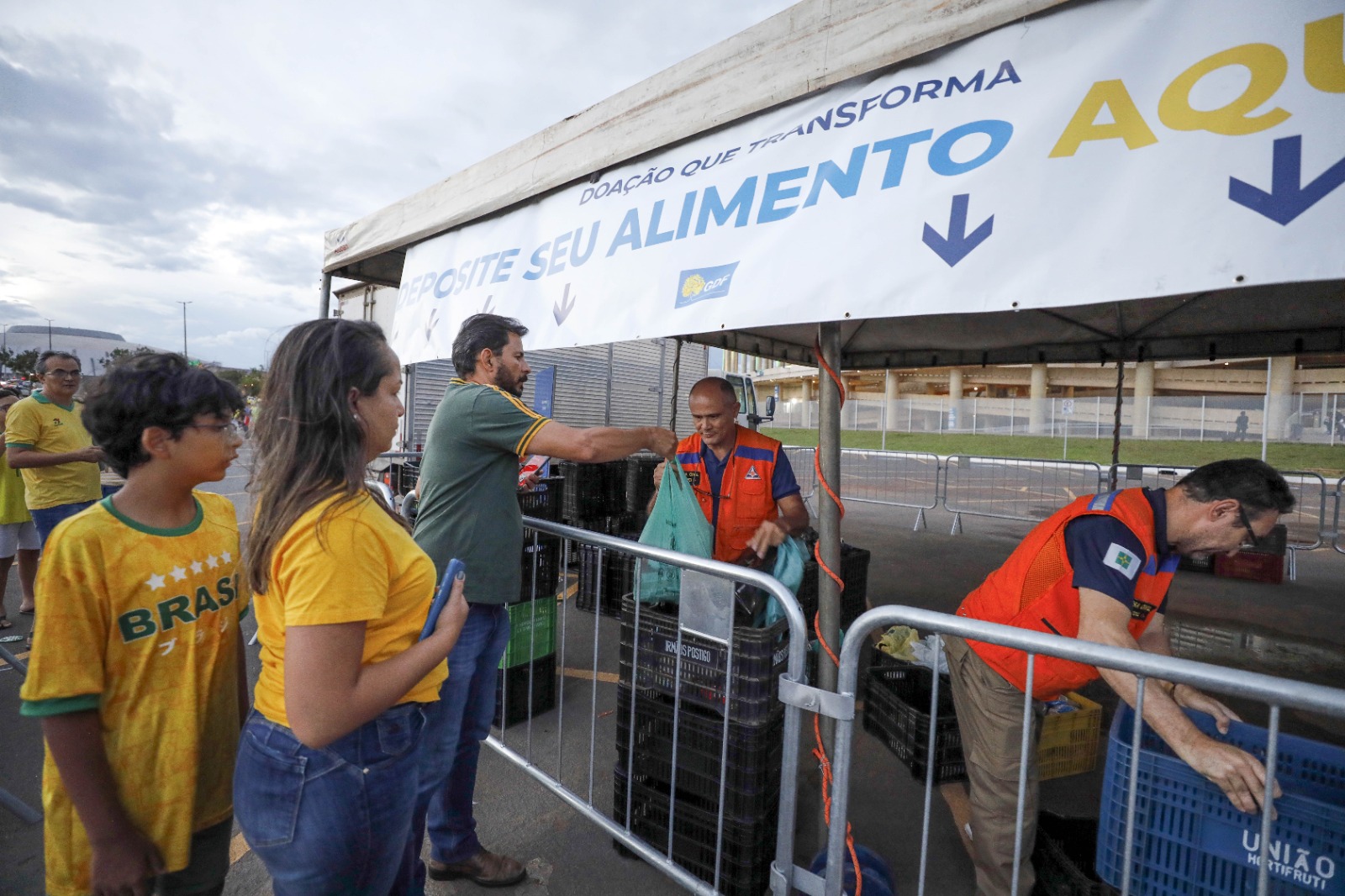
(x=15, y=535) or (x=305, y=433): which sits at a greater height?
(x=305, y=433)

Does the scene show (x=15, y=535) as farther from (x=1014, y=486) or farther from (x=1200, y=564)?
(x=1014, y=486)

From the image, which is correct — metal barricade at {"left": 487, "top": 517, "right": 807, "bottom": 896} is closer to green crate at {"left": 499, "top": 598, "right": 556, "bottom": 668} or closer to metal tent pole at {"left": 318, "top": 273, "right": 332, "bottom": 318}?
green crate at {"left": 499, "top": 598, "right": 556, "bottom": 668}

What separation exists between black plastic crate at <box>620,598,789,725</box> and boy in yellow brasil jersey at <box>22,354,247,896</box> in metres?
1.48

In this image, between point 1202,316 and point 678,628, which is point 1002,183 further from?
point 1202,316

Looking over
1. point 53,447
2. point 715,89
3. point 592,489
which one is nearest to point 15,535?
point 53,447

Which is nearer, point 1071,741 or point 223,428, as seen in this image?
point 223,428

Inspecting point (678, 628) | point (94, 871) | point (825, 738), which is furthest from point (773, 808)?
point (94, 871)

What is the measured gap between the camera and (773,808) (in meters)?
2.55

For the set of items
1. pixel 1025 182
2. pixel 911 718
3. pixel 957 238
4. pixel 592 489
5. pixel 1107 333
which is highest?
pixel 1107 333

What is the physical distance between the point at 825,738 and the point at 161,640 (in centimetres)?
221

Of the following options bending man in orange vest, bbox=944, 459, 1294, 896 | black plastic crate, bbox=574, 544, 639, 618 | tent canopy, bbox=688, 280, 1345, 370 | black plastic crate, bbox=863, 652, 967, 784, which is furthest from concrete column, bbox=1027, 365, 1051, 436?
bending man in orange vest, bbox=944, 459, 1294, 896

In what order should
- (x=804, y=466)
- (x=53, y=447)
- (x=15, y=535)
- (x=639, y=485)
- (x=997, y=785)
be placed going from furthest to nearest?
(x=804, y=466)
(x=639, y=485)
(x=15, y=535)
(x=53, y=447)
(x=997, y=785)

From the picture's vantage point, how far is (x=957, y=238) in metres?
1.89

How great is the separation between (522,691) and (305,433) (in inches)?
120
